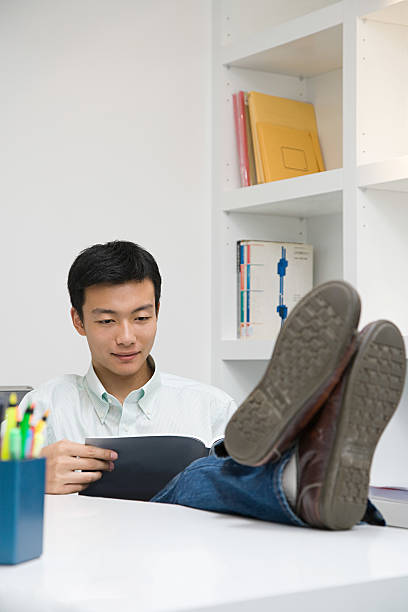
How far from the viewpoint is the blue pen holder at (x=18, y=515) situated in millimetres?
764

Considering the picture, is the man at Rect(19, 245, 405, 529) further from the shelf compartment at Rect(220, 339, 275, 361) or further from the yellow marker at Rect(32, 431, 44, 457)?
the shelf compartment at Rect(220, 339, 275, 361)

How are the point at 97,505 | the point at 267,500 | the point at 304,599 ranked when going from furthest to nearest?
the point at 97,505, the point at 267,500, the point at 304,599

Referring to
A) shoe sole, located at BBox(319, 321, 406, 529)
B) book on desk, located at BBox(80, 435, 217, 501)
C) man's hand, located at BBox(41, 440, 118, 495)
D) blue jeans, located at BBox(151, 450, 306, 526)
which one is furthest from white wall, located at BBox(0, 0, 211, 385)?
shoe sole, located at BBox(319, 321, 406, 529)

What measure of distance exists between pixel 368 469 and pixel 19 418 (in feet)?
1.21

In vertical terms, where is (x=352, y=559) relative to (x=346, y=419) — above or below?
below

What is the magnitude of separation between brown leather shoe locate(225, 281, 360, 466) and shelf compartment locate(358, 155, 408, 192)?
4.45 feet

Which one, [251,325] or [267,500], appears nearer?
[267,500]

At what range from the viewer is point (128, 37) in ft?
8.65

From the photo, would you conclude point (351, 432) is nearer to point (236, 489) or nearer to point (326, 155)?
point (236, 489)

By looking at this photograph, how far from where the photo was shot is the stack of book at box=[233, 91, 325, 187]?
2639 mm

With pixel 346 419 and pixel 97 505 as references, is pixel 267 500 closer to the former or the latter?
pixel 346 419

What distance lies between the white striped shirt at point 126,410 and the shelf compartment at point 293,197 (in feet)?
2.45

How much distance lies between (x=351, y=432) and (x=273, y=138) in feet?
6.16

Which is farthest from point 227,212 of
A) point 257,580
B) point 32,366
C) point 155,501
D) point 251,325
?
point 257,580
